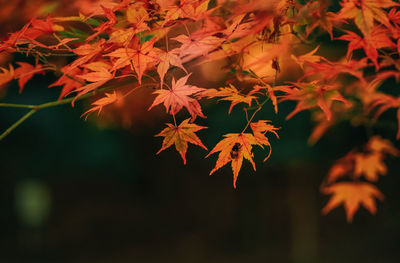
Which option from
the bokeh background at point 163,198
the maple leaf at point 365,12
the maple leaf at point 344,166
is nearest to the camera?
the maple leaf at point 365,12

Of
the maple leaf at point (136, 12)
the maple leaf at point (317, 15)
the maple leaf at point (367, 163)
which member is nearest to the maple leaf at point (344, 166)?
the maple leaf at point (367, 163)

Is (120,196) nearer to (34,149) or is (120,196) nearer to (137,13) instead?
(34,149)

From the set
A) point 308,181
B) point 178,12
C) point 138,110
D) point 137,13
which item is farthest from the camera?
point 308,181

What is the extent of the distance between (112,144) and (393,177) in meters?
4.64

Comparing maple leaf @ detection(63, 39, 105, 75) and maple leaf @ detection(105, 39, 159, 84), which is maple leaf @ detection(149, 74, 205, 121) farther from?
maple leaf @ detection(63, 39, 105, 75)

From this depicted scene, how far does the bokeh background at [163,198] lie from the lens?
4.73 meters

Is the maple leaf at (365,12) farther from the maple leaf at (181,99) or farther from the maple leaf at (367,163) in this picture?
the maple leaf at (367,163)

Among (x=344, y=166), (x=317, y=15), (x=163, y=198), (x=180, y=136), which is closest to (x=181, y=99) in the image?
(x=180, y=136)

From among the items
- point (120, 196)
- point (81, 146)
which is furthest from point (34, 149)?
point (120, 196)

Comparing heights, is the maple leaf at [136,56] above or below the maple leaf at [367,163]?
above

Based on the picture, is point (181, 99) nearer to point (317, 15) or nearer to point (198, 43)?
point (198, 43)

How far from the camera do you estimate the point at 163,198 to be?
A: 5496 mm

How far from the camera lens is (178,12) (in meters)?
0.86

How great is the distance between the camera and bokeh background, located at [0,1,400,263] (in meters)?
4.73
